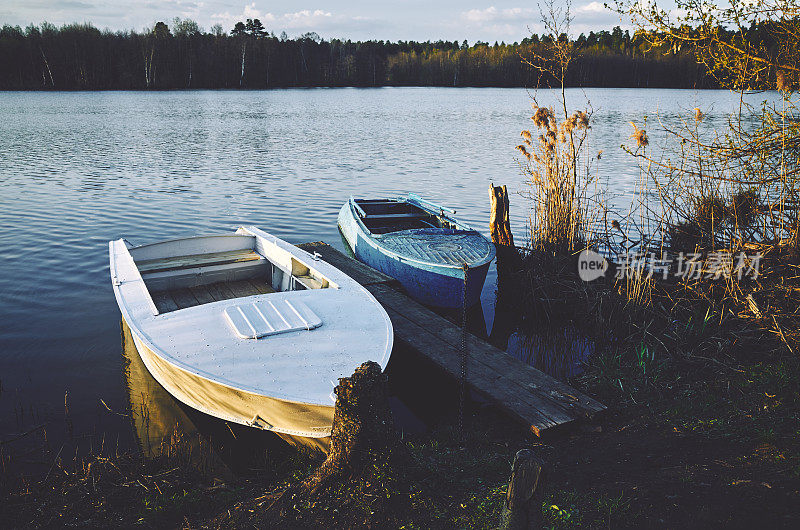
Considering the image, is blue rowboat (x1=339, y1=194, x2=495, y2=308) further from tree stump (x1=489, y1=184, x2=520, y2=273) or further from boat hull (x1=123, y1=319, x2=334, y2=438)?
boat hull (x1=123, y1=319, x2=334, y2=438)

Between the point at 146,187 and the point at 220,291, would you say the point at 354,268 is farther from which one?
the point at 146,187

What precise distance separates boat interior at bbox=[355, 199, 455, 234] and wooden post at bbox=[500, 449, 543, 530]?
7.54m

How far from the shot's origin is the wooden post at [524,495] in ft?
7.61

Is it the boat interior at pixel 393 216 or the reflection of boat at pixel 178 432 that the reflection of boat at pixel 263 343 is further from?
the boat interior at pixel 393 216

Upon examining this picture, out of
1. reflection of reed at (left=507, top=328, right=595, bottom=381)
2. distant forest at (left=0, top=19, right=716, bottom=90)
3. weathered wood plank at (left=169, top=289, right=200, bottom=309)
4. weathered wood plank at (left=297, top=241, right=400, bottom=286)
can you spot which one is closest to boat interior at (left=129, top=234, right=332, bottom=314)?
weathered wood plank at (left=169, top=289, right=200, bottom=309)

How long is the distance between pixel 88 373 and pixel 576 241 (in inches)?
265

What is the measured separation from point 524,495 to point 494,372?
11.0 ft

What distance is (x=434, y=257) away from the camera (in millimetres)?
8227

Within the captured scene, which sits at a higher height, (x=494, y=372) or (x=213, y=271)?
(x=213, y=271)

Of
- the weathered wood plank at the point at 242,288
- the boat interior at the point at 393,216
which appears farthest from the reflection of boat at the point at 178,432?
the boat interior at the point at 393,216

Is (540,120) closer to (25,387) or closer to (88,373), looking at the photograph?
(88,373)

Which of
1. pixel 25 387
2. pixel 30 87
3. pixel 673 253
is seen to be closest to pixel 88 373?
pixel 25 387

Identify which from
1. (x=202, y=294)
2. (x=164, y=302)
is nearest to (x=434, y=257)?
(x=202, y=294)

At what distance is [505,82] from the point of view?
6925 cm
